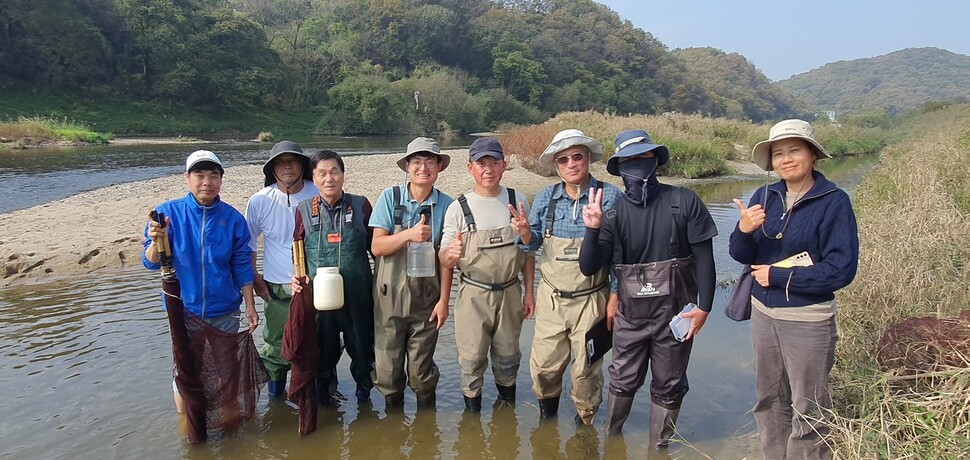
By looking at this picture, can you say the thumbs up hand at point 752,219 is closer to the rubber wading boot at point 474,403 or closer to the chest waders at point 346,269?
the rubber wading boot at point 474,403

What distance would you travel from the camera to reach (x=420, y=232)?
377cm

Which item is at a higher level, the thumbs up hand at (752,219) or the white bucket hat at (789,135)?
the white bucket hat at (789,135)

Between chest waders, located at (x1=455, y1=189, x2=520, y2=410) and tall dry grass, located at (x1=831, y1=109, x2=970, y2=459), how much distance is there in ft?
6.65

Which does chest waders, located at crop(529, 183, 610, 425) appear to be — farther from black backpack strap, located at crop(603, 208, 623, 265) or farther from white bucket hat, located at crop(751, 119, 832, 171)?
white bucket hat, located at crop(751, 119, 832, 171)

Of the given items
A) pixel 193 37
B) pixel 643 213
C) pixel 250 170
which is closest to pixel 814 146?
pixel 643 213

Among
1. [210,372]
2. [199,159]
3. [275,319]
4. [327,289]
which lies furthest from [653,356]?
[199,159]

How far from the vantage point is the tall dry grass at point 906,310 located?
2715mm

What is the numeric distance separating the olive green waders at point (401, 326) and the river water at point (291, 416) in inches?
15.9

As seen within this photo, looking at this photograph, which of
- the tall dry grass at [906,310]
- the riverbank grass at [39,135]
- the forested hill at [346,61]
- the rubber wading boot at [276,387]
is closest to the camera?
the tall dry grass at [906,310]

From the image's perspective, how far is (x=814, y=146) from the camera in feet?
9.98

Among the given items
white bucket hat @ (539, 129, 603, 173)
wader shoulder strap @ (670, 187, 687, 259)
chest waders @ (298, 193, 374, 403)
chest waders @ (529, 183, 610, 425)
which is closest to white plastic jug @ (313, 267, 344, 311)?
chest waders @ (298, 193, 374, 403)

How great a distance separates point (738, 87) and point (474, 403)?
157404mm

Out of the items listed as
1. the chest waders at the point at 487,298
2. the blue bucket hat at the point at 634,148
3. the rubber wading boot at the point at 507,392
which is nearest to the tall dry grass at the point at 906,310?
the blue bucket hat at the point at 634,148

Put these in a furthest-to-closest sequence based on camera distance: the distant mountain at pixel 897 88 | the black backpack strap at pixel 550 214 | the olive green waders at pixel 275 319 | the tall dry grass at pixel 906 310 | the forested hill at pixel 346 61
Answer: the distant mountain at pixel 897 88
the forested hill at pixel 346 61
the olive green waders at pixel 275 319
the black backpack strap at pixel 550 214
the tall dry grass at pixel 906 310
